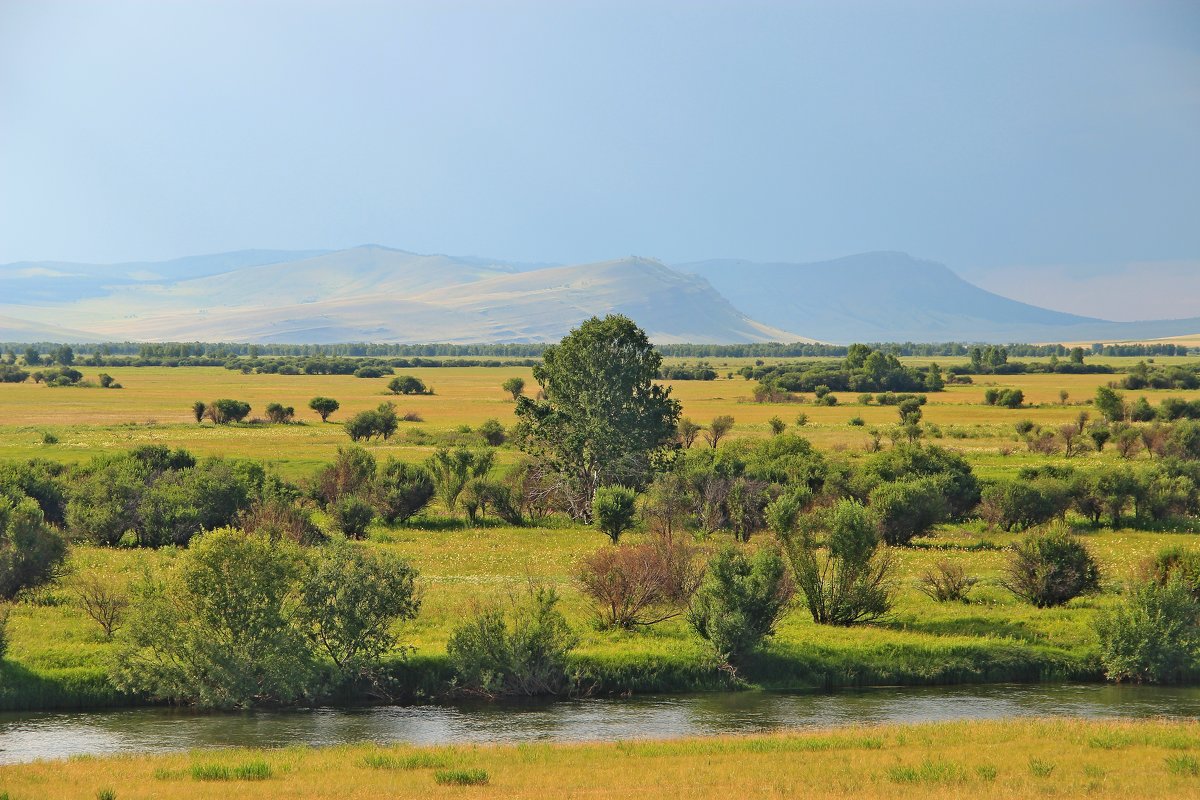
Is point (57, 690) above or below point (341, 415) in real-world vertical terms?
below

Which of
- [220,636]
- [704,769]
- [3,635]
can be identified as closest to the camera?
[704,769]

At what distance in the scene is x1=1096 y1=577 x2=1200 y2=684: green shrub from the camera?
3253 cm

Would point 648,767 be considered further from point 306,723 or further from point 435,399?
point 435,399

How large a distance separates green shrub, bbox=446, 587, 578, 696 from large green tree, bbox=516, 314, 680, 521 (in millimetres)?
24849

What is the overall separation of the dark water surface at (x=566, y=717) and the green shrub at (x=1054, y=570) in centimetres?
626

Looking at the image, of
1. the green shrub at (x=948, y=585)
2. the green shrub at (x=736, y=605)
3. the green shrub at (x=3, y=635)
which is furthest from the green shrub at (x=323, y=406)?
the green shrub at (x=736, y=605)

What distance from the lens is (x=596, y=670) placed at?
32.6 meters

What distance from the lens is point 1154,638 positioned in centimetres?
3247

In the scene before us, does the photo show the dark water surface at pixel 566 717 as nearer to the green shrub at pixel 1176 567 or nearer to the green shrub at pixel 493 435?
the green shrub at pixel 1176 567

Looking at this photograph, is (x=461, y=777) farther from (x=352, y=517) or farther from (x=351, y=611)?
(x=352, y=517)

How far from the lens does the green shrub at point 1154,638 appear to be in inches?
1281

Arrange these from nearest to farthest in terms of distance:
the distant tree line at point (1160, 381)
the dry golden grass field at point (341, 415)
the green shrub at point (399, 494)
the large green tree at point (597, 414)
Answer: the green shrub at point (399, 494)
the large green tree at point (597, 414)
the dry golden grass field at point (341, 415)
the distant tree line at point (1160, 381)

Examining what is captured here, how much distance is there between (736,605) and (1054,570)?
11.5 meters

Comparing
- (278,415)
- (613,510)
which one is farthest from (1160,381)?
(613,510)
